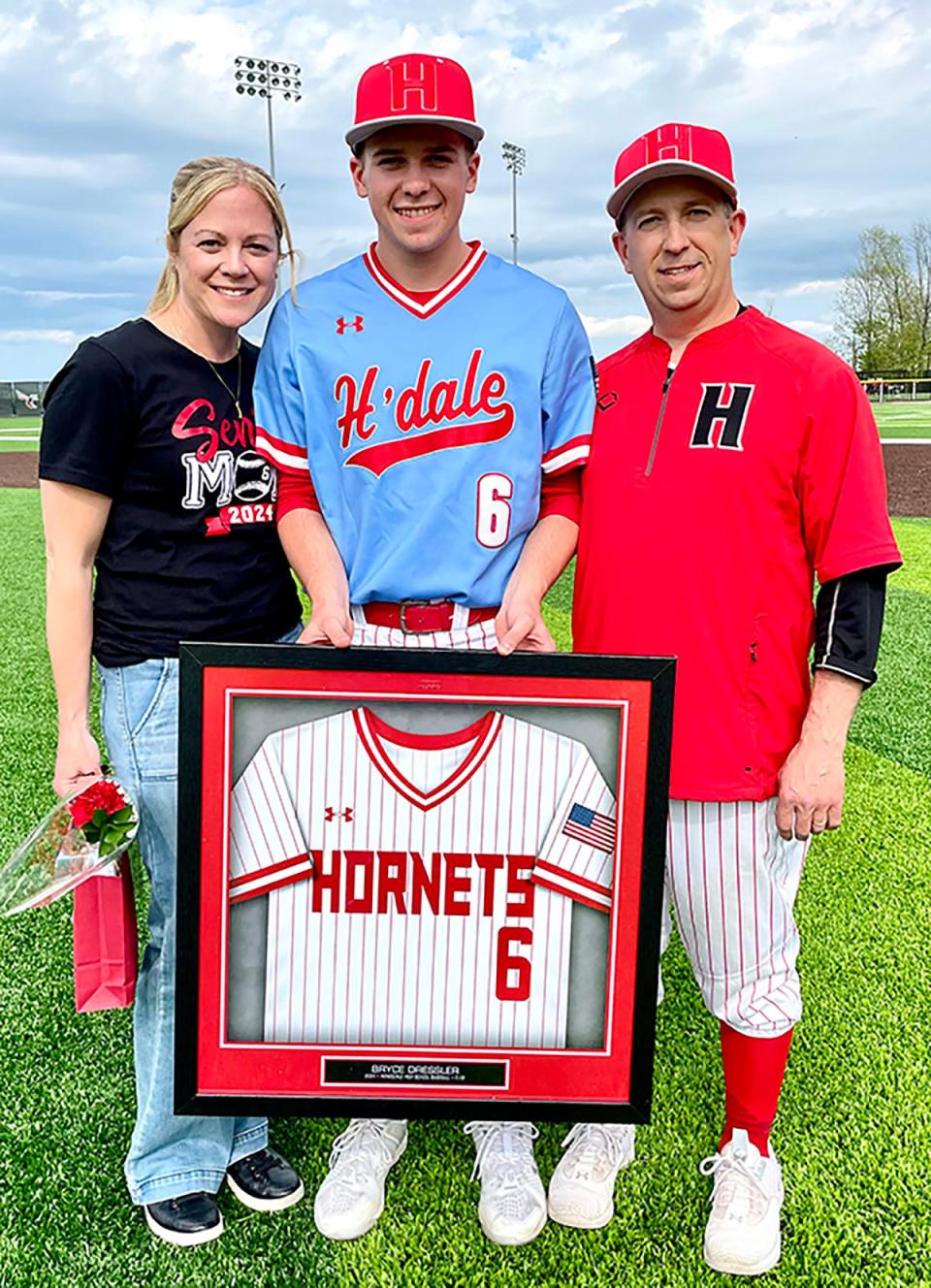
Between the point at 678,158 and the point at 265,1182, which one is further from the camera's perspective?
the point at 265,1182

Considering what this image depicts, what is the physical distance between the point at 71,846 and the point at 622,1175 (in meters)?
1.37

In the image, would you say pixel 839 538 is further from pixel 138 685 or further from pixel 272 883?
pixel 138 685

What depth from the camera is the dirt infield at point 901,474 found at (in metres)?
17.2

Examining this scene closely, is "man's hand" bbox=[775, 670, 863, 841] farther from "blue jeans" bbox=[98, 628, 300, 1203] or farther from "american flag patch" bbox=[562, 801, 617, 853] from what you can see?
"blue jeans" bbox=[98, 628, 300, 1203]

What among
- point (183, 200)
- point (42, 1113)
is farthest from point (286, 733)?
point (42, 1113)

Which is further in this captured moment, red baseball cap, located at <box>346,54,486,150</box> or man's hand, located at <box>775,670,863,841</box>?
man's hand, located at <box>775,670,863,841</box>

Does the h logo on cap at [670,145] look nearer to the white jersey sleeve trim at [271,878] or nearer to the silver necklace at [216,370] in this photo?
the silver necklace at [216,370]

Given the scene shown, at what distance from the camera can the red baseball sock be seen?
2.23 meters

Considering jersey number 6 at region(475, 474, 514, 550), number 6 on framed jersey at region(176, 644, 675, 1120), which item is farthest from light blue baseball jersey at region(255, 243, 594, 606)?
number 6 on framed jersey at region(176, 644, 675, 1120)

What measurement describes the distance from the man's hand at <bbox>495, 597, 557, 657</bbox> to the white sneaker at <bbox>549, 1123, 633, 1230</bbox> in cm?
97

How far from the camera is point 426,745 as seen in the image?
73.3 inches

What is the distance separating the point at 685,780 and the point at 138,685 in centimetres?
106

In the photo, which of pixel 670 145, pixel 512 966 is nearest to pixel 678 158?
pixel 670 145

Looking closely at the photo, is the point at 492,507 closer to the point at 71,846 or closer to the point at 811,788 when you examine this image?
the point at 811,788
